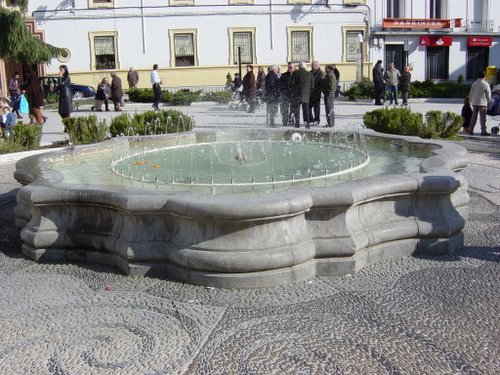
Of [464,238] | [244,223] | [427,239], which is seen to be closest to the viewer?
[244,223]

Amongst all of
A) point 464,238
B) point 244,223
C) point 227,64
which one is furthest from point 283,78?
point 227,64

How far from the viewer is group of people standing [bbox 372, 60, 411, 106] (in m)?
22.3

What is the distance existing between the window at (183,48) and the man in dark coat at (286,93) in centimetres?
1973

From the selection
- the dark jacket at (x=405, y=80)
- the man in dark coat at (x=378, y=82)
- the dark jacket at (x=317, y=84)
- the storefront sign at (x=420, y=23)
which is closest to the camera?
the dark jacket at (x=317, y=84)

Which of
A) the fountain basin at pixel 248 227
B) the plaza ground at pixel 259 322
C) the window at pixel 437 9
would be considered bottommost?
the plaza ground at pixel 259 322

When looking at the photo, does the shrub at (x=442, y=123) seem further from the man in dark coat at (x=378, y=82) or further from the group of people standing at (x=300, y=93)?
the man in dark coat at (x=378, y=82)

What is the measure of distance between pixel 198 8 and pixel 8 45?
18.4 meters

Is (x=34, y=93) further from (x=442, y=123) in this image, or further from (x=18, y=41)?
(x=442, y=123)

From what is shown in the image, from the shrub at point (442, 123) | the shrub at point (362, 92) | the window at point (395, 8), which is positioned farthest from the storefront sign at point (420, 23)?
the shrub at point (442, 123)

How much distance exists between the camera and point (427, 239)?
5227mm

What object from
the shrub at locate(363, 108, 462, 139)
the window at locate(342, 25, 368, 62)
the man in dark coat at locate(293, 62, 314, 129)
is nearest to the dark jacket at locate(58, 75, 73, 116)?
the man in dark coat at locate(293, 62, 314, 129)

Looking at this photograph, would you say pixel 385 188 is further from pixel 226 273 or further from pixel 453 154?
pixel 453 154

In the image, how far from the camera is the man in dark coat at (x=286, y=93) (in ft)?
45.9

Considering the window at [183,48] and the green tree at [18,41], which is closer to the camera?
the green tree at [18,41]
